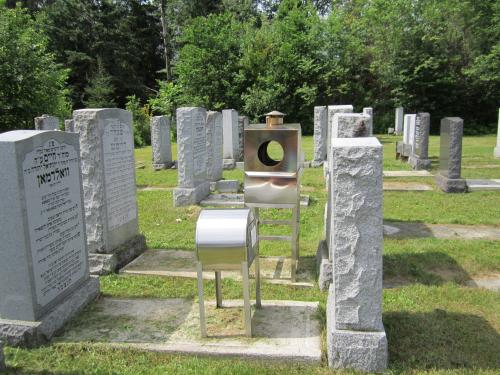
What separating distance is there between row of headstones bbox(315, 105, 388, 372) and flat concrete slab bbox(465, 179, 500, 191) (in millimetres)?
7825

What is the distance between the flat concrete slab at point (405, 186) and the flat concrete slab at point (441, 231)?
3096 millimetres

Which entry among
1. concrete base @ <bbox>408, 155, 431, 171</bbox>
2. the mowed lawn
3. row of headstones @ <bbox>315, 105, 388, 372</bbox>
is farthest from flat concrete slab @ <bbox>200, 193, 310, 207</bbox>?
row of headstones @ <bbox>315, 105, 388, 372</bbox>

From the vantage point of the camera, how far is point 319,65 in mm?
26156

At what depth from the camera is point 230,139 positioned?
1441 cm

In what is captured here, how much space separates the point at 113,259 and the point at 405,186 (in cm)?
763

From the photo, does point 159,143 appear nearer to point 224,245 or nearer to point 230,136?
point 230,136

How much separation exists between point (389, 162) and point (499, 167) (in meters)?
3.23

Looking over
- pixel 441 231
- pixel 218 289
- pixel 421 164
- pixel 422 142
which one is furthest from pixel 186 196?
pixel 422 142

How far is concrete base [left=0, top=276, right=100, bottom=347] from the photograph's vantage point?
3.61 meters

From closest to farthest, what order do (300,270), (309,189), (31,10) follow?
(300,270)
(309,189)
(31,10)

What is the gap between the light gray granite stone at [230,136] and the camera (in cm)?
1441

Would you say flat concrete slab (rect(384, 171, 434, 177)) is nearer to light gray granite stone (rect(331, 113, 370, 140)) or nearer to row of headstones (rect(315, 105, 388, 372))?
light gray granite stone (rect(331, 113, 370, 140))

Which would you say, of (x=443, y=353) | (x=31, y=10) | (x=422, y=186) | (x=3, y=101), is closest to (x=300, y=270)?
(x=443, y=353)

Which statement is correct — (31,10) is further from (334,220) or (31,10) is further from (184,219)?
(334,220)
